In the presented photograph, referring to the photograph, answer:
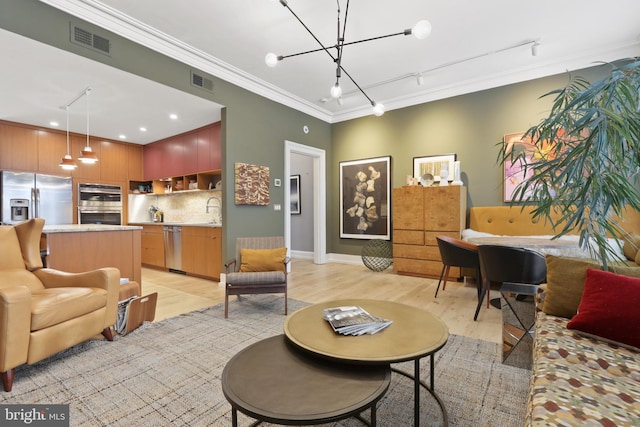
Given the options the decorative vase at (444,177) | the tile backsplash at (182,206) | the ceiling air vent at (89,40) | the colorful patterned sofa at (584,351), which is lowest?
the colorful patterned sofa at (584,351)

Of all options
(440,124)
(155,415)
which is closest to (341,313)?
(155,415)

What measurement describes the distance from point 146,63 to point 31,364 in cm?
314

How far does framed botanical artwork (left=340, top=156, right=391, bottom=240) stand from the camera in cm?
582

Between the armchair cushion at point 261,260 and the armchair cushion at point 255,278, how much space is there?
13.2 inches

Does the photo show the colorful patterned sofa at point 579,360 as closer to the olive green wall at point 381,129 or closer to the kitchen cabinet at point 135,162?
the olive green wall at point 381,129

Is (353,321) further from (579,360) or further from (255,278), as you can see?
(255,278)

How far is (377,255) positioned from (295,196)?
9.57 ft

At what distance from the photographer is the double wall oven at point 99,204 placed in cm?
595

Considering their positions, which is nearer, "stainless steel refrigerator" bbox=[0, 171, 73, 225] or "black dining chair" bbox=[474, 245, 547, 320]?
"black dining chair" bbox=[474, 245, 547, 320]

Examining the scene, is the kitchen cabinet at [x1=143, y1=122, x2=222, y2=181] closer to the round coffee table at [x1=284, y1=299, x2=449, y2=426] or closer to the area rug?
the area rug

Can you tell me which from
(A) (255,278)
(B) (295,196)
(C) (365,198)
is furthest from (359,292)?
(B) (295,196)

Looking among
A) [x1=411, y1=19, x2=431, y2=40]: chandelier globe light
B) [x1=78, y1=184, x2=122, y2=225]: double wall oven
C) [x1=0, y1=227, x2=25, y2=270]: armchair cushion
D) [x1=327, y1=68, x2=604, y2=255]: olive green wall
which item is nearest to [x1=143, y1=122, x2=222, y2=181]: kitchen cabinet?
[x1=78, y1=184, x2=122, y2=225]: double wall oven

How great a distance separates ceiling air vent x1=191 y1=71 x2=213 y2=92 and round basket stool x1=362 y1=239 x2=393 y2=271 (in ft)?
12.6

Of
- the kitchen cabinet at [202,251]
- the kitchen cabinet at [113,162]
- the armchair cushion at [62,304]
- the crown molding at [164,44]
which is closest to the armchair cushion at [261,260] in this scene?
the kitchen cabinet at [202,251]
